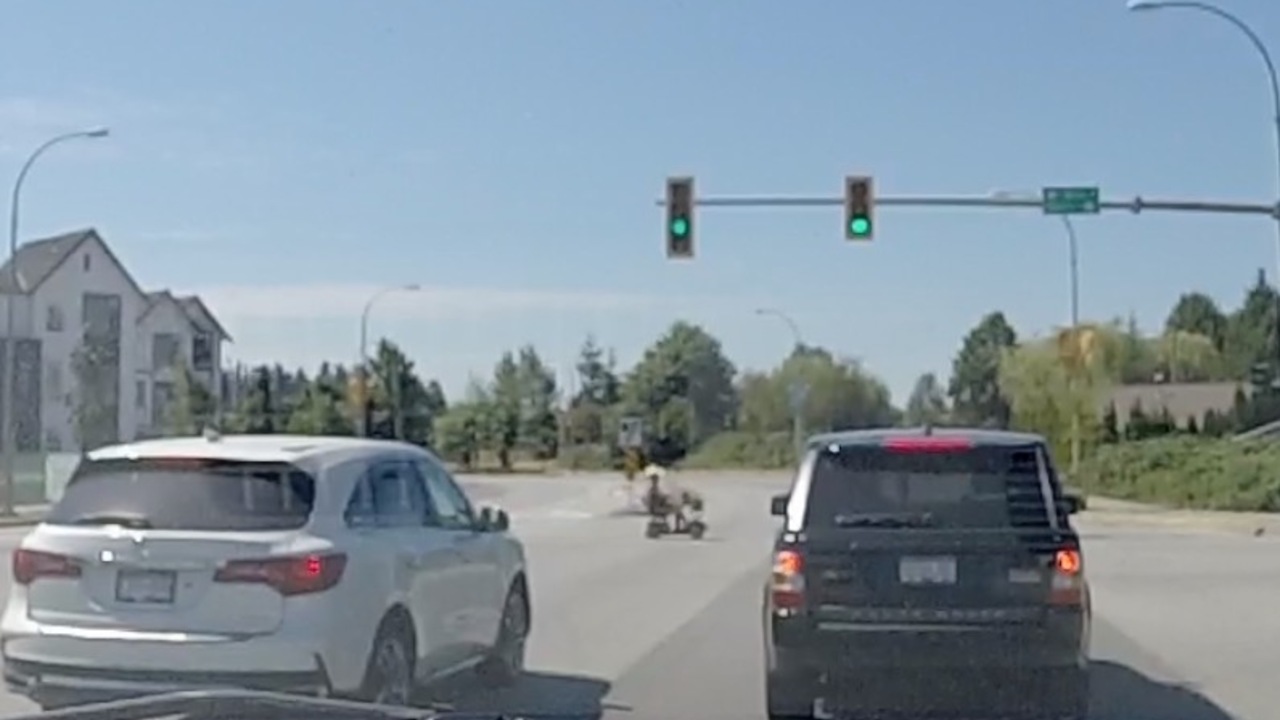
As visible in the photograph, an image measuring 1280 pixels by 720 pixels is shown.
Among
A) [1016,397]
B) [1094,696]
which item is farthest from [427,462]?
[1016,397]

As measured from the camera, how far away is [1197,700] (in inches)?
563

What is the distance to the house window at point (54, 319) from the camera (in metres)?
82.8

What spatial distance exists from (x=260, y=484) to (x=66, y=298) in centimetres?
7520

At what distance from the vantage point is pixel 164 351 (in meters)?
92.8

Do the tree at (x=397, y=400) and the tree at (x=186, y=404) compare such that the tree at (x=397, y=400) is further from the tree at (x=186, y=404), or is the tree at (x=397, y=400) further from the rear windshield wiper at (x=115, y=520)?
the rear windshield wiper at (x=115, y=520)

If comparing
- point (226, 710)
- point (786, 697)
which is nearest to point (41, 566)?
point (786, 697)

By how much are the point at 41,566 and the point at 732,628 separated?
9237 mm

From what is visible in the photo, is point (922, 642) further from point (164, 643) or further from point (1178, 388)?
point (1178, 388)

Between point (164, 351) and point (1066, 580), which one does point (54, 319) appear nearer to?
point (164, 351)

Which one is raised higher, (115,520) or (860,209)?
(860,209)

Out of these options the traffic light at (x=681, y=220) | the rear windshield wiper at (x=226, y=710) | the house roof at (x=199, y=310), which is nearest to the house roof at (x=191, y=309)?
the house roof at (x=199, y=310)

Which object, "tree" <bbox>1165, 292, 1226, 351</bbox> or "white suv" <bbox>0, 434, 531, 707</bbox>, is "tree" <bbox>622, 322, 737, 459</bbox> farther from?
"white suv" <bbox>0, 434, 531, 707</bbox>

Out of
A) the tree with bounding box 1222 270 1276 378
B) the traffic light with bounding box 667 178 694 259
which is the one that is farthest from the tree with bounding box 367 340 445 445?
the tree with bounding box 1222 270 1276 378

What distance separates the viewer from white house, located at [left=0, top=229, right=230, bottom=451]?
8138 centimetres
